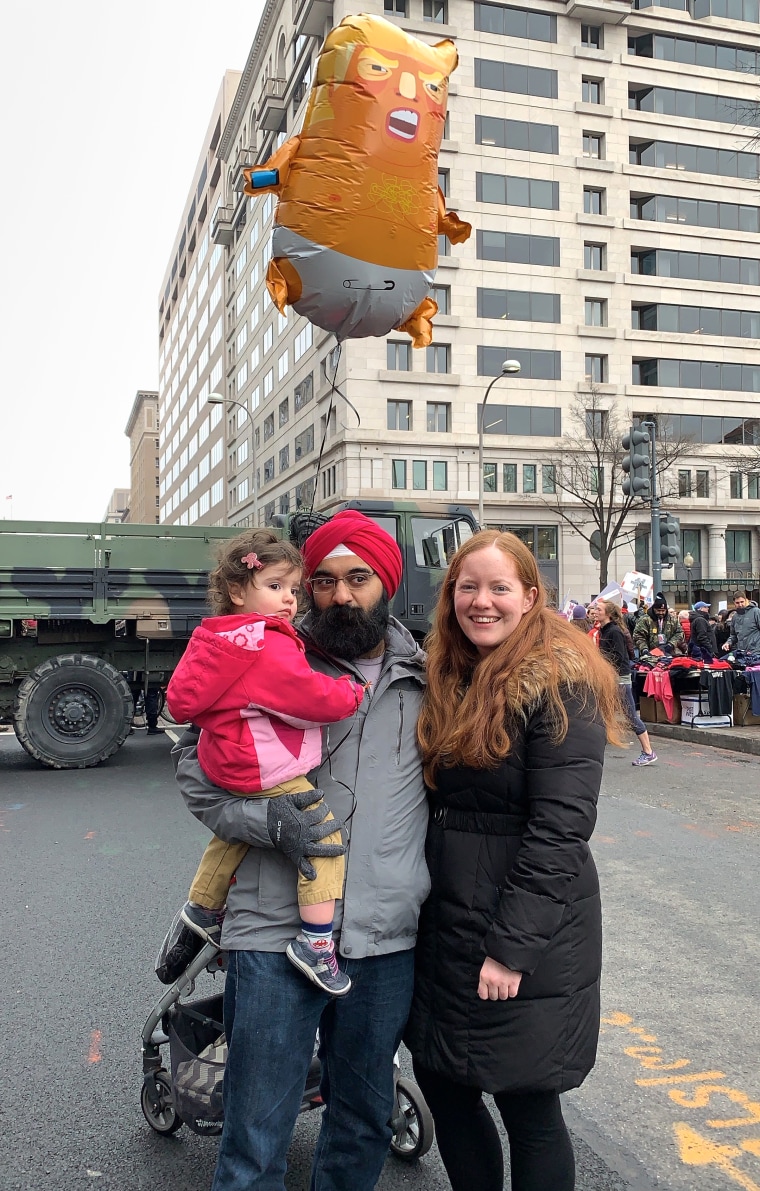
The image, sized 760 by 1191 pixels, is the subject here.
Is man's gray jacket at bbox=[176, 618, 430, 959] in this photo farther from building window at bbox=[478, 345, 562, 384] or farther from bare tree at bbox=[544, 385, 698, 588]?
building window at bbox=[478, 345, 562, 384]

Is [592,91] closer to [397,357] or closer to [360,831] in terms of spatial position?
[397,357]

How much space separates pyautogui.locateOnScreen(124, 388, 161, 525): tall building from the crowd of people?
136 m

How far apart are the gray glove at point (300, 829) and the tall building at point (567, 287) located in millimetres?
38309

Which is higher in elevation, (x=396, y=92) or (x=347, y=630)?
(x=396, y=92)

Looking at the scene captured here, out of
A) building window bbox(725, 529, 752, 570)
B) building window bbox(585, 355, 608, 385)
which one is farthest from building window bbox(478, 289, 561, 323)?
building window bbox(725, 529, 752, 570)

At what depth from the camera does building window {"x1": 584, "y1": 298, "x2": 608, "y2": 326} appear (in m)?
46.0

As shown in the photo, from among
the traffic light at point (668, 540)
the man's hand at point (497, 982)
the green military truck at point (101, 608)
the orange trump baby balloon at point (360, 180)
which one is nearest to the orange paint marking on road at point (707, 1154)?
the man's hand at point (497, 982)

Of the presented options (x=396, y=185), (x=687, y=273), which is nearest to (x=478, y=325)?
(x=687, y=273)

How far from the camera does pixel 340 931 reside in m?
2.03

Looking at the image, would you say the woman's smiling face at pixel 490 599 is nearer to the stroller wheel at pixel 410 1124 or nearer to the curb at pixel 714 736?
the stroller wheel at pixel 410 1124

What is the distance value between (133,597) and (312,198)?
294 inches

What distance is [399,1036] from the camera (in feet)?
7.00

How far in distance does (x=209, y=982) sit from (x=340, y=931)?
243 centimetres

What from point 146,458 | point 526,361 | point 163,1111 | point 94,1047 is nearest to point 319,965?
point 163,1111
